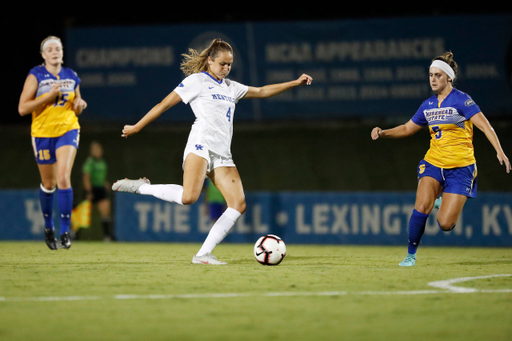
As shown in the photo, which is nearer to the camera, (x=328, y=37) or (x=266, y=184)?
(x=328, y=37)

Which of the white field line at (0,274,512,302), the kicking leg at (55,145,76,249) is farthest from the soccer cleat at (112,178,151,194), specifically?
the white field line at (0,274,512,302)

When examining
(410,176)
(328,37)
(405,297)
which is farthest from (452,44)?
(405,297)

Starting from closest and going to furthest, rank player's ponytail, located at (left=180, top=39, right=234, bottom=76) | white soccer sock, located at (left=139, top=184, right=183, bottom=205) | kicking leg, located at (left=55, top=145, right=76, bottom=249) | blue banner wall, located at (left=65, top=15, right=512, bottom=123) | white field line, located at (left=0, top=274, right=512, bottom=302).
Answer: white field line, located at (left=0, top=274, right=512, bottom=302) < white soccer sock, located at (left=139, top=184, right=183, bottom=205) < player's ponytail, located at (left=180, top=39, right=234, bottom=76) < kicking leg, located at (left=55, top=145, right=76, bottom=249) < blue banner wall, located at (left=65, top=15, right=512, bottom=123)

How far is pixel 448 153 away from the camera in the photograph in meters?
6.66

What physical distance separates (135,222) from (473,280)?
8108 mm

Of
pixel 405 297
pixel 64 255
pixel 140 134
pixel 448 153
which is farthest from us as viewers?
pixel 140 134

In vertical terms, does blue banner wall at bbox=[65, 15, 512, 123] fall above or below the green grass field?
above

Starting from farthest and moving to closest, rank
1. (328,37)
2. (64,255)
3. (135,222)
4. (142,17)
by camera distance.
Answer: (142,17), (328,37), (135,222), (64,255)

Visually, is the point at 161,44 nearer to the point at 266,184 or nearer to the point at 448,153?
the point at 266,184

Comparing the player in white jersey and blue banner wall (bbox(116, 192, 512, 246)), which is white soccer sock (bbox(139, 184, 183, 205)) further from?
blue banner wall (bbox(116, 192, 512, 246))

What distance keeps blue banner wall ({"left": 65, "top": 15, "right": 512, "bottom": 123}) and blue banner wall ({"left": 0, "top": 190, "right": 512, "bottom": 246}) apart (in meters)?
2.60

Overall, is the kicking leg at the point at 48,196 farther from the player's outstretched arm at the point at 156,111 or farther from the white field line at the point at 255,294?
the white field line at the point at 255,294

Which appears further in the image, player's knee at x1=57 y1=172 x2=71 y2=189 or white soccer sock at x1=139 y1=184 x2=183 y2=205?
player's knee at x1=57 y1=172 x2=71 y2=189

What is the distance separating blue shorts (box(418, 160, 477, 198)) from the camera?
665cm
